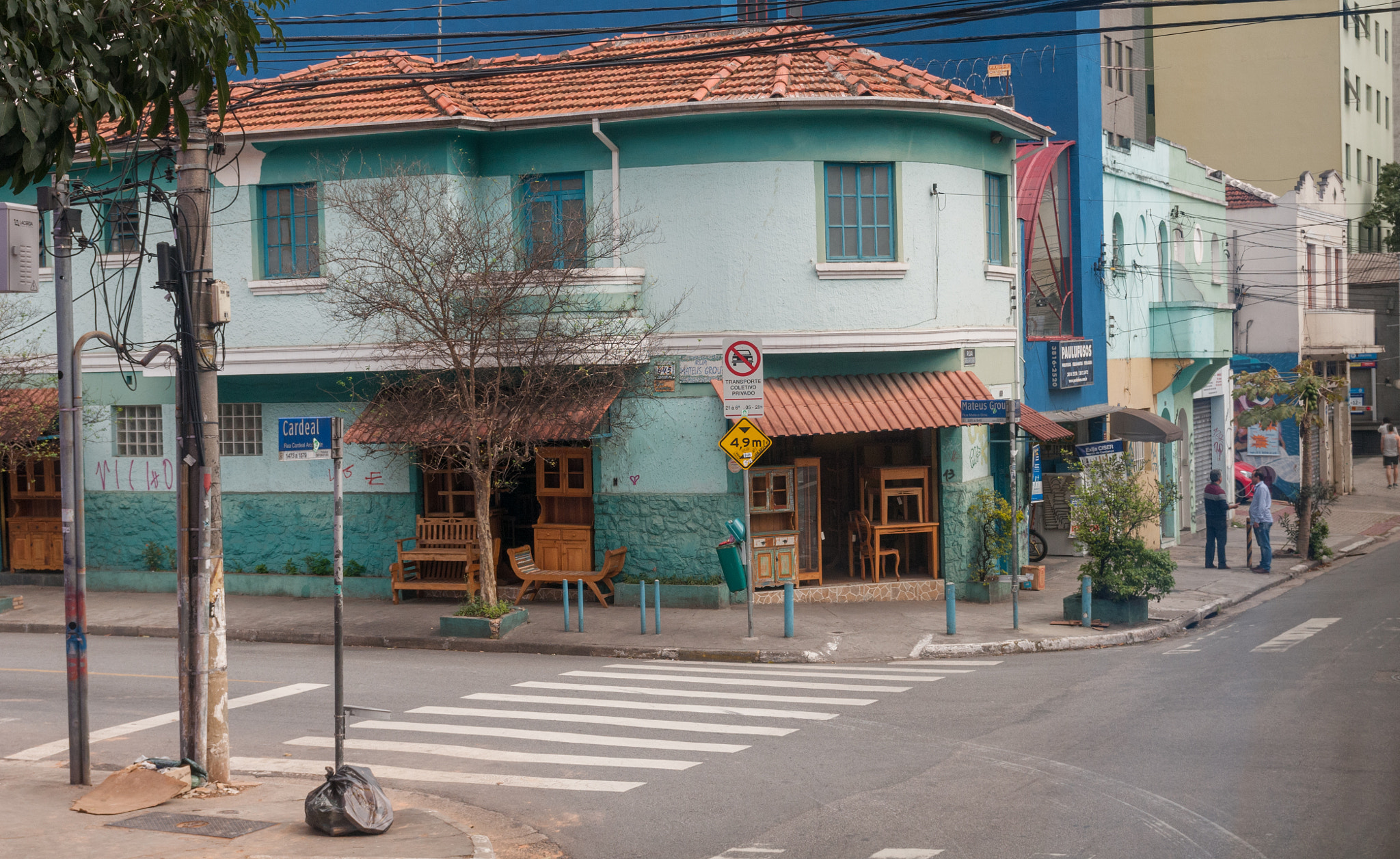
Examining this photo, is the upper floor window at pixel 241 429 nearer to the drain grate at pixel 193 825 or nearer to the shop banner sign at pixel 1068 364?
the drain grate at pixel 193 825

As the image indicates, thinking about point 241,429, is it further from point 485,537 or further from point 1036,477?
point 1036,477

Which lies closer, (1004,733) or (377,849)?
(377,849)

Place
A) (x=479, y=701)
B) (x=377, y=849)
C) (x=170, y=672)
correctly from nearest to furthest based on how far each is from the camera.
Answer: (x=377, y=849) → (x=479, y=701) → (x=170, y=672)

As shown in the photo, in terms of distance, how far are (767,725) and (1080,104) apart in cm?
1707

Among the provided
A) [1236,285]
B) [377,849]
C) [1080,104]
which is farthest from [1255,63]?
[377,849]

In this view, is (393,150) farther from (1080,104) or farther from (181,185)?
(1080,104)

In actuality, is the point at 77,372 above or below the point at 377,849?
above

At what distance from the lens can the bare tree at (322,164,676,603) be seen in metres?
17.4

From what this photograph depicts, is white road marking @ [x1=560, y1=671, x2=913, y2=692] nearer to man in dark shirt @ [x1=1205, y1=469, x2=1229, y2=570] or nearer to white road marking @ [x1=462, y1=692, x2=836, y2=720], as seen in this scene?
white road marking @ [x1=462, y1=692, x2=836, y2=720]

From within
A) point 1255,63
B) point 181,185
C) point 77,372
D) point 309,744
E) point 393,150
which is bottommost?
point 309,744

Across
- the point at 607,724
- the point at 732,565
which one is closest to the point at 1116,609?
the point at 732,565

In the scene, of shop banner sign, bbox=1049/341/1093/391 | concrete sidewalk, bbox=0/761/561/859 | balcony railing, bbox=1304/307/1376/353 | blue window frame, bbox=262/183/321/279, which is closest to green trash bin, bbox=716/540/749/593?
blue window frame, bbox=262/183/321/279

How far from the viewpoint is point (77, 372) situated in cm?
1279

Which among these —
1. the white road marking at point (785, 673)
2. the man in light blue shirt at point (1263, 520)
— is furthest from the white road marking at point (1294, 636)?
the man in light blue shirt at point (1263, 520)
